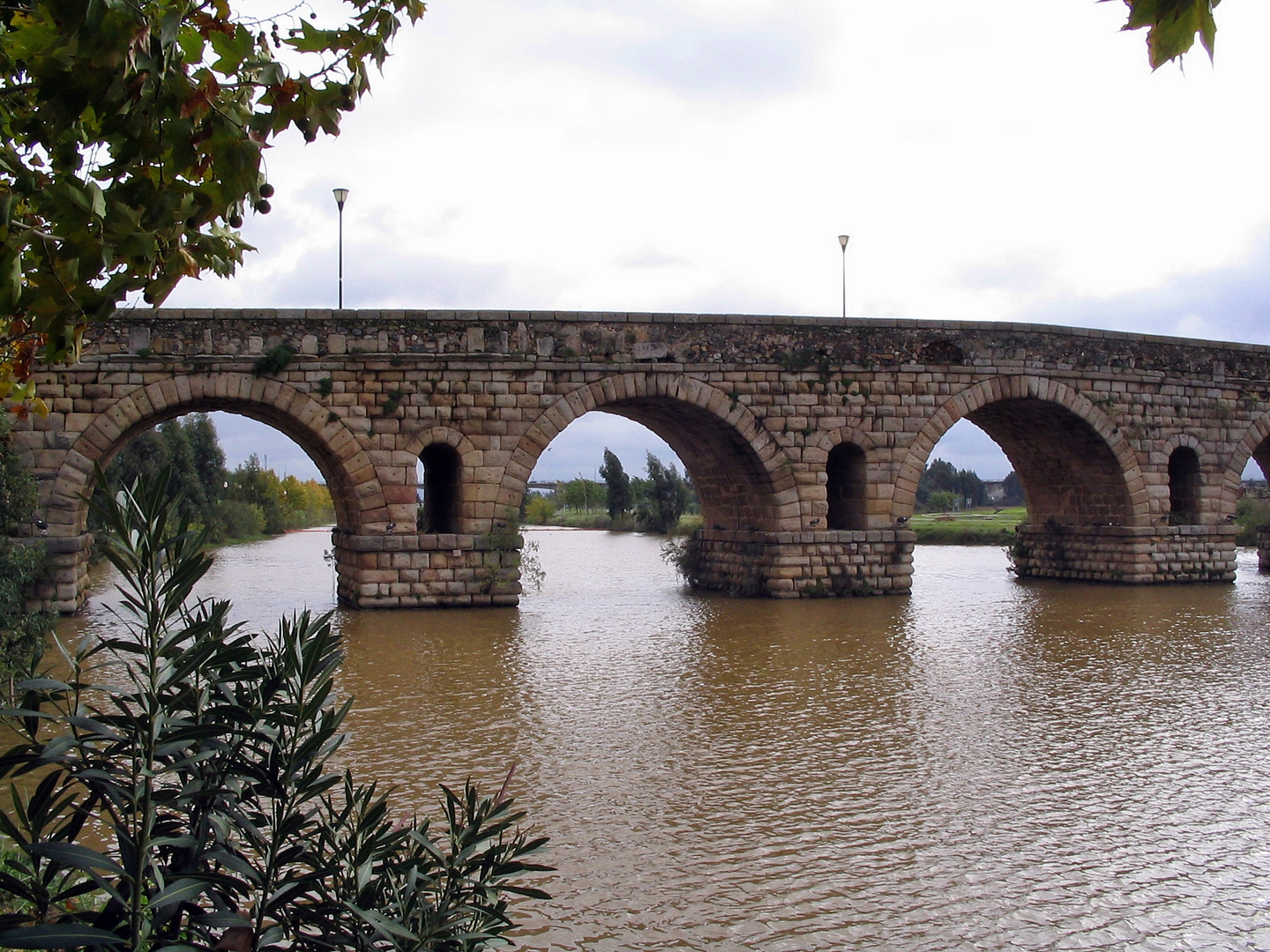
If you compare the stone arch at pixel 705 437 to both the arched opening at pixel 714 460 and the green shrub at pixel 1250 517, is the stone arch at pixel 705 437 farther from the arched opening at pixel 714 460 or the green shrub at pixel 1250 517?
the green shrub at pixel 1250 517

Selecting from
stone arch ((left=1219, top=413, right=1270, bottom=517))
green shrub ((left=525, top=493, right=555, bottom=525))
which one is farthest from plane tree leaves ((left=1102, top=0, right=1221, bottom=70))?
green shrub ((left=525, top=493, right=555, bottom=525))

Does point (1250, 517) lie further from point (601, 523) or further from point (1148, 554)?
point (601, 523)

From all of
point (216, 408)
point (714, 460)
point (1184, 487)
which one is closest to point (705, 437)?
point (714, 460)

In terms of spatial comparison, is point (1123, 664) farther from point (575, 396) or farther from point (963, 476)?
point (963, 476)

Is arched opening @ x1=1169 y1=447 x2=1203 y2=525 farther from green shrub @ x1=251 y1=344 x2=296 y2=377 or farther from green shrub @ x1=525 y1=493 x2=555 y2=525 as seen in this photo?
green shrub @ x1=525 y1=493 x2=555 y2=525

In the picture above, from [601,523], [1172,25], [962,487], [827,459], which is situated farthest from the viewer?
[962,487]

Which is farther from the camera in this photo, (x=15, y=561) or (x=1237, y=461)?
(x=1237, y=461)

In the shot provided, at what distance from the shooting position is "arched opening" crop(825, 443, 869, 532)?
16.0 m

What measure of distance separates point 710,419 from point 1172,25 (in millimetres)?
13536

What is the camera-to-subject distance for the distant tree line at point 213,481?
3069 cm

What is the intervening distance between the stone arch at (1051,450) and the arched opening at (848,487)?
0.50m

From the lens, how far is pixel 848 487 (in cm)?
1652

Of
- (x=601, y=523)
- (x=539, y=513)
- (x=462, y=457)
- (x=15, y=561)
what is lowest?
(x=601, y=523)

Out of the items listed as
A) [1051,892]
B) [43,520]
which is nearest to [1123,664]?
[1051,892]
